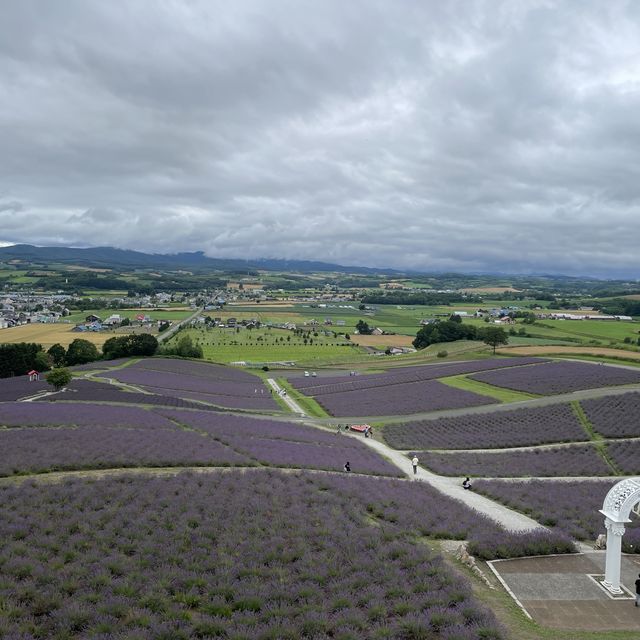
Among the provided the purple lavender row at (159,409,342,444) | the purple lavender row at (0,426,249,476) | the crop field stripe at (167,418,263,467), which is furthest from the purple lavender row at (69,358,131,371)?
the purple lavender row at (0,426,249,476)

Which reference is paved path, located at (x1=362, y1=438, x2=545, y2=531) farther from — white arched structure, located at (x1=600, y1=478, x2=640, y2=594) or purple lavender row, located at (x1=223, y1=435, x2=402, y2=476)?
white arched structure, located at (x1=600, y1=478, x2=640, y2=594)

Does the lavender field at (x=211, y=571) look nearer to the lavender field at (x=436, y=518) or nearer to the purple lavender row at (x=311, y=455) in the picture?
the lavender field at (x=436, y=518)

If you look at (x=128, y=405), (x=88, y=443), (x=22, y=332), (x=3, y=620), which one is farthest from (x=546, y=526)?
(x=22, y=332)

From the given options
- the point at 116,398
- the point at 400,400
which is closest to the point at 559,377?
the point at 400,400

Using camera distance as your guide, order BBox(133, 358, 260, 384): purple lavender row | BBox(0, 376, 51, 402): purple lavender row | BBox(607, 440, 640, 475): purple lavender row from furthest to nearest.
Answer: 1. BBox(133, 358, 260, 384): purple lavender row
2. BBox(0, 376, 51, 402): purple lavender row
3. BBox(607, 440, 640, 475): purple lavender row

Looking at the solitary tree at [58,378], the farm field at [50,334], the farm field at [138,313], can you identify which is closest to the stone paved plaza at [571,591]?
the solitary tree at [58,378]

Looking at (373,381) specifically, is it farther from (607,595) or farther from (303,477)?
(607,595)
